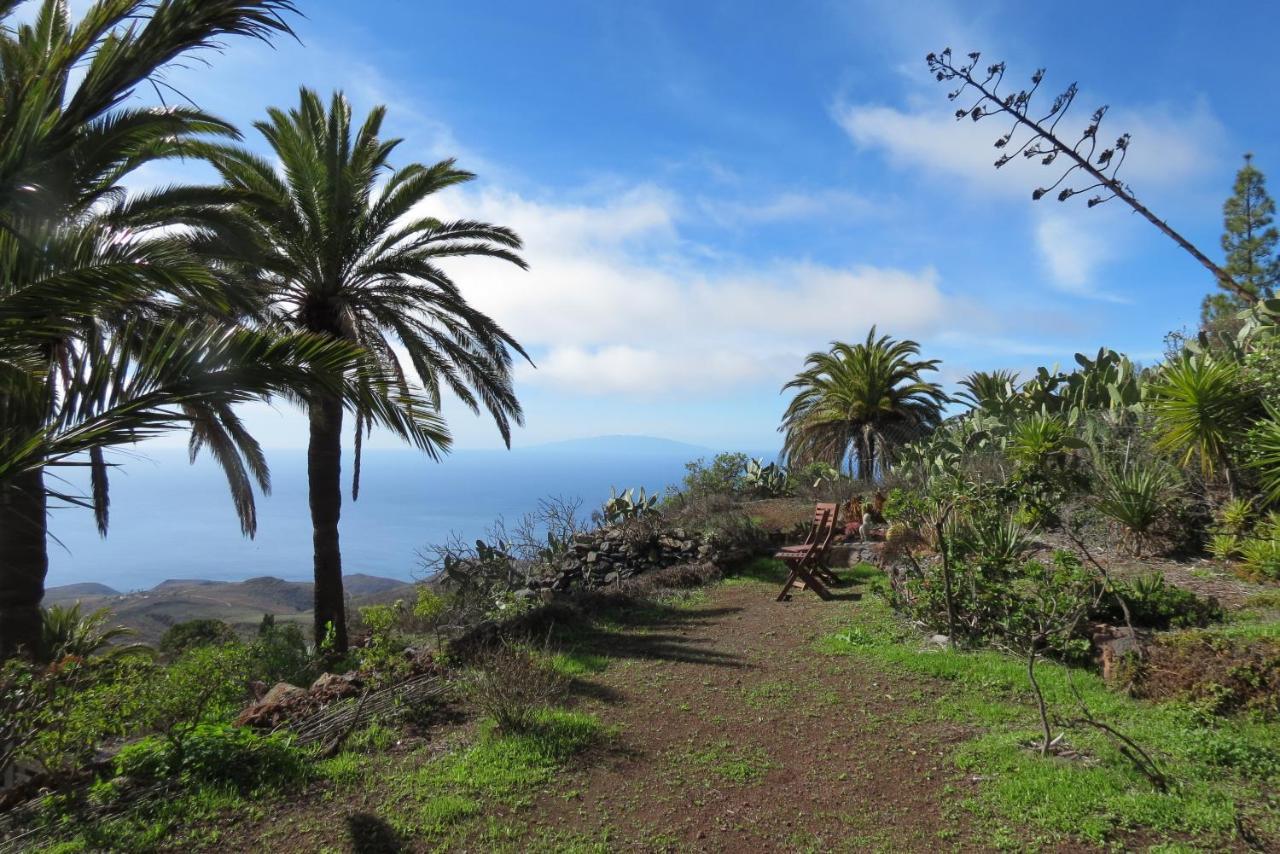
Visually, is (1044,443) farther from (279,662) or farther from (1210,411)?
(279,662)

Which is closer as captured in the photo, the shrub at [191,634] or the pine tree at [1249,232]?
the shrub at [191,634]

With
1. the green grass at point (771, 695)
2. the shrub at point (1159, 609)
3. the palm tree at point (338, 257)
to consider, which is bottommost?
the green grass at point (771, 695)

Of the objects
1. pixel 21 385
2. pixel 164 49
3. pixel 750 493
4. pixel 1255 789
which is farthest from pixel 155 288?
pixel 750 493

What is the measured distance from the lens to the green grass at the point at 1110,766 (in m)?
3.50

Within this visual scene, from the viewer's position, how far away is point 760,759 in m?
4.72

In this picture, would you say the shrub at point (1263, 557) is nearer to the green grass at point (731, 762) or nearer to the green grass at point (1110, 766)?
the green grass at point (1110, 766)

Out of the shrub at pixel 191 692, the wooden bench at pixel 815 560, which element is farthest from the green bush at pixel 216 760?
the wooden bench at pixel 815 560

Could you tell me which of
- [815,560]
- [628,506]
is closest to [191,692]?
[815,560]

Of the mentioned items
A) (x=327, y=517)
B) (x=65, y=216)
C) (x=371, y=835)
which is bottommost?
(x=371, y=835)

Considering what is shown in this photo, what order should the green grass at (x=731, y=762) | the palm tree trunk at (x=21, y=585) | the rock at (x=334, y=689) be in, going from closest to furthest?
the green grass at (x=731, y=762) < the rock at (x=334, y=689) < the palm tree trunk at (x=21, y=585)

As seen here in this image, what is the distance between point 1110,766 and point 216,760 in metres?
5.40

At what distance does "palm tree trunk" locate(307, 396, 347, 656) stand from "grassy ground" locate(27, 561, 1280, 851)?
5.43 meters

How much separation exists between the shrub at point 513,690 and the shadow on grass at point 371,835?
46.5 inches

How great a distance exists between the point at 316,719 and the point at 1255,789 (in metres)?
5.97
